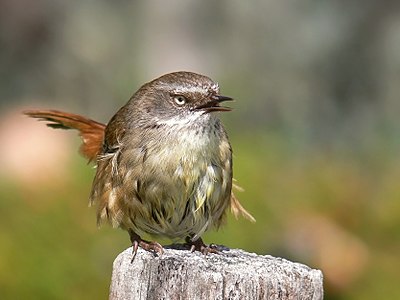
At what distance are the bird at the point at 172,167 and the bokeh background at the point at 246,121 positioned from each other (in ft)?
5.10

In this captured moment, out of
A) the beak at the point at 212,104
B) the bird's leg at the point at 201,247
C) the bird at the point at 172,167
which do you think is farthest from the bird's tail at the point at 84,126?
the bird's leg at the point at 201,247

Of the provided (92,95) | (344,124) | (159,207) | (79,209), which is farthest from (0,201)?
(92,95)

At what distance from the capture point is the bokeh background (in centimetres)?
680

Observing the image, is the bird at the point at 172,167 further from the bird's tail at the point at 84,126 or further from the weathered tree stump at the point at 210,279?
the weathered tree stump at the point at 210,279

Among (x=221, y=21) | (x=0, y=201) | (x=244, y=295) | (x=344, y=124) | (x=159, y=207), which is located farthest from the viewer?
(x=221, y=21)

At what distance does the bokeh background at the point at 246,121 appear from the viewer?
6805mm

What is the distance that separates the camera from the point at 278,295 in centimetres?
350

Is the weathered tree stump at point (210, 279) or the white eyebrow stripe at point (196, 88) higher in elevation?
the white eyebrow stripe at point (196, 88)

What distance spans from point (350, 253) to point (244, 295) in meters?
3.69

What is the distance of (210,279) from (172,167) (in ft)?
4.10

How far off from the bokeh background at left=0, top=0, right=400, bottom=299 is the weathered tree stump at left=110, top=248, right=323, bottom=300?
2.69 metres

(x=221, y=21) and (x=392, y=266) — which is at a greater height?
(x=221, y=21)

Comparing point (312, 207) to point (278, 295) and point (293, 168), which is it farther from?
point (278, 295)

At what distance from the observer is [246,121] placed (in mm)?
10953
